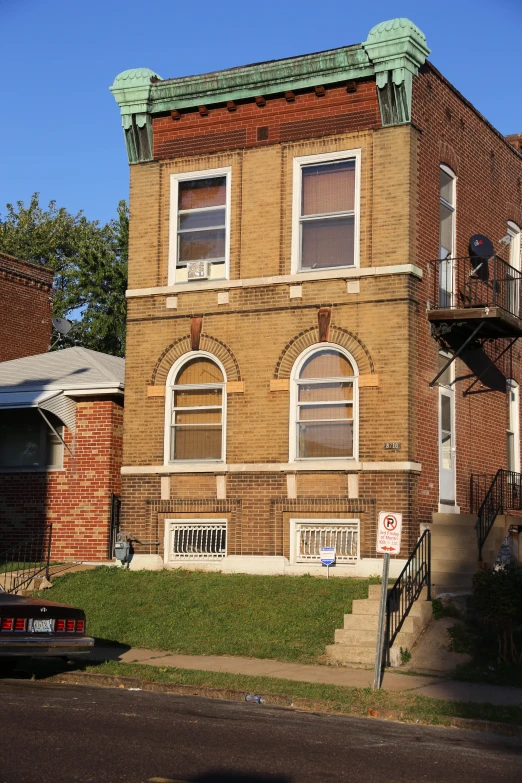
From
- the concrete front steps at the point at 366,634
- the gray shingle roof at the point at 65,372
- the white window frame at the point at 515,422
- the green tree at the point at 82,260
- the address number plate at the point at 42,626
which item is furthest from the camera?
the green tree at the point at 82,260

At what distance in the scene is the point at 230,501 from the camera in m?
20.8

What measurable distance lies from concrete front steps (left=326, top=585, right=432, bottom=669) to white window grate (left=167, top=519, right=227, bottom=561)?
168 inches

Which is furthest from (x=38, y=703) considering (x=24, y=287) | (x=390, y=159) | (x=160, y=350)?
(x=24, y=287)

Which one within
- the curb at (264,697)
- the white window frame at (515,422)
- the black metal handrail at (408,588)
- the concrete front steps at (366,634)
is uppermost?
the white window frame at (515,422)

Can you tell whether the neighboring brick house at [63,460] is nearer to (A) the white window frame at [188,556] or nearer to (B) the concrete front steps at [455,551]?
(A) the white window frame at [188,556]

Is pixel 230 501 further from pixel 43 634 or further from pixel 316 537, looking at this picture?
pixel 43 634

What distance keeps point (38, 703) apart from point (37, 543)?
499 inches

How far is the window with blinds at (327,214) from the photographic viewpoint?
2072 centimetres

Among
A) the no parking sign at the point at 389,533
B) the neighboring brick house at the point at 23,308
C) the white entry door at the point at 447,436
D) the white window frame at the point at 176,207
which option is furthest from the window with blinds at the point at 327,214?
the neighboring brick house at the point at 23,308

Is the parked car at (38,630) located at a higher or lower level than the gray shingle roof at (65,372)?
lower

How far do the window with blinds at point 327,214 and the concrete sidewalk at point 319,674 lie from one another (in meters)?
8.15

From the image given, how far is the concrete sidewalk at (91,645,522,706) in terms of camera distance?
44.8 ft

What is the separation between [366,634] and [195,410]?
6.90m

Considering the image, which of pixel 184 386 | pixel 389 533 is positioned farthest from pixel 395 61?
pixel 389 533
